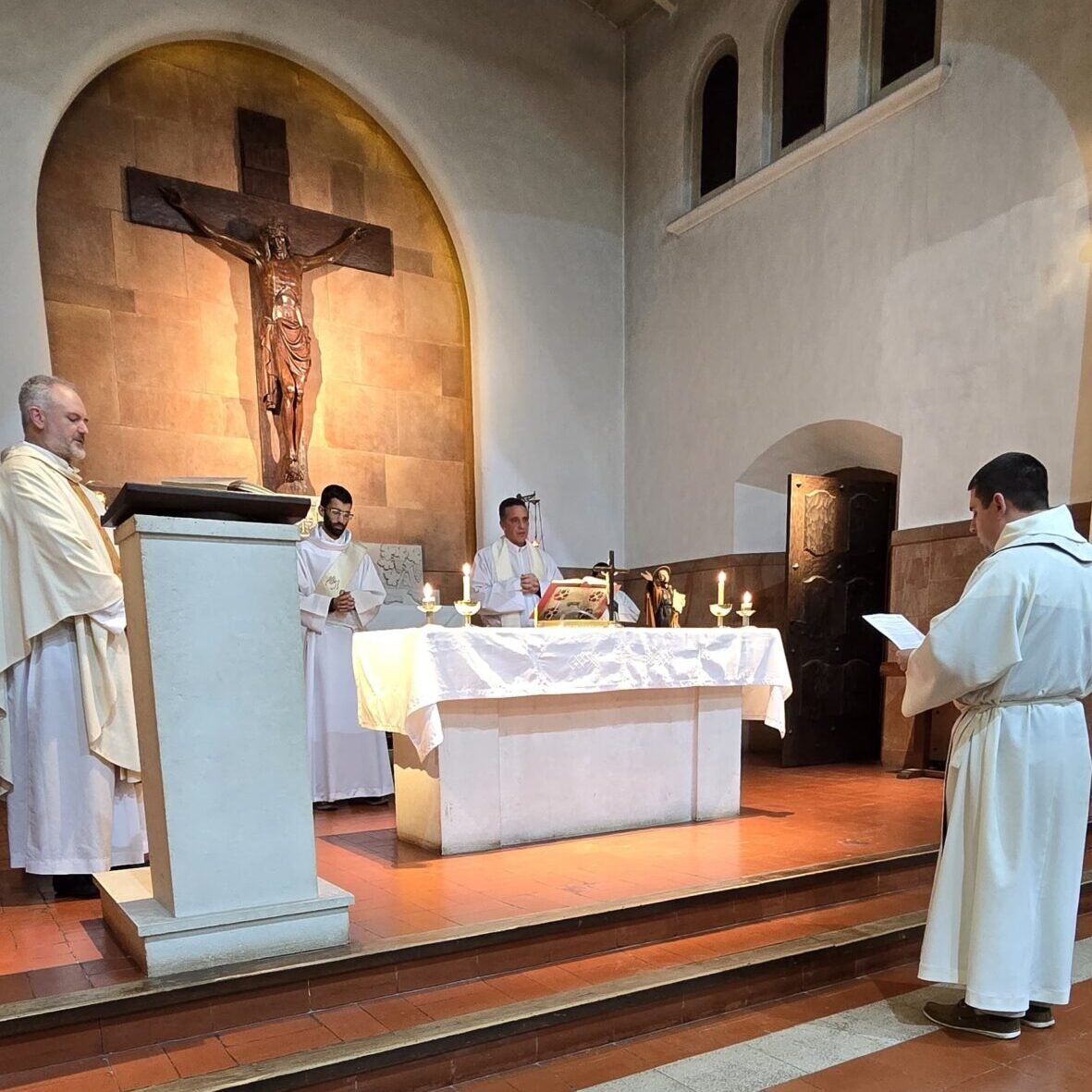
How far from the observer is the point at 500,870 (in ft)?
12.1

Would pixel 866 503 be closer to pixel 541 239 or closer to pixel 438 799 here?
pixel 541 239

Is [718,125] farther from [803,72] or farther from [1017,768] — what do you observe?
[1017,768]

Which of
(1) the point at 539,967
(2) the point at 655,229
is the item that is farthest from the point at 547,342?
(1) the point at 539,967


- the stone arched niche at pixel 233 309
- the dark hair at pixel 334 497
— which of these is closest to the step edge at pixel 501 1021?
the dark hair at pixel 334 497

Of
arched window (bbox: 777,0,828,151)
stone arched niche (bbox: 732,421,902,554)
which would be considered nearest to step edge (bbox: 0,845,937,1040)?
stone arched niche (bbox: 732,421,902,554)

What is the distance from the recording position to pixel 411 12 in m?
7.39

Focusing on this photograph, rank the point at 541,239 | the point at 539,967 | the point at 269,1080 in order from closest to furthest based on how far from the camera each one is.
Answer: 1. the point at 269,1080
2. the point at 539,967
3. the point at 541,239

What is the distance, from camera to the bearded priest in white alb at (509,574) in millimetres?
5633

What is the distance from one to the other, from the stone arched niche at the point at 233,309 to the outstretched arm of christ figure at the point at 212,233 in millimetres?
122

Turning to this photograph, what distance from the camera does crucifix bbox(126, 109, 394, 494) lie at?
6648 mm

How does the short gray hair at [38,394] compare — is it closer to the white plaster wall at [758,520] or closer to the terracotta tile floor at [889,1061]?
the terracotta tile floor at [889,1061]

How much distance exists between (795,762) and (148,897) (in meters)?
5.15

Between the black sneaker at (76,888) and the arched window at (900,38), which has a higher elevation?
the arched window at (900,38)

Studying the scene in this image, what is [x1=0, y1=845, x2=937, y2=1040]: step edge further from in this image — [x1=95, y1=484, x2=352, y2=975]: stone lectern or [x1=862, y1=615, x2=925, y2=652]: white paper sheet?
[x1=862, y1=615, x2=925, y2=652]: white paper sheet
